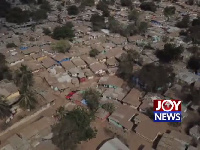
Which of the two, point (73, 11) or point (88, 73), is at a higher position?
point (73, 11)

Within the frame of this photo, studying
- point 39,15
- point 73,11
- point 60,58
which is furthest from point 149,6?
point 60,58

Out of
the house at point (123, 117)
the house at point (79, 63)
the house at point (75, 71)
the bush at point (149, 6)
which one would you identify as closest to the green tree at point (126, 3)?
the bush at point (149, 6)

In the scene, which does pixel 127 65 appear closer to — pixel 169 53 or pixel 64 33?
pixel 169 53

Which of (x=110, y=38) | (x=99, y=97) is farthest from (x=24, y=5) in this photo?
(x=99, y=97)

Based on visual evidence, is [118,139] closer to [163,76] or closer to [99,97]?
[99,97]

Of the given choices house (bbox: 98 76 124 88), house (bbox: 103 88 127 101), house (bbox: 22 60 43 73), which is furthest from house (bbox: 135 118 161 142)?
house (bbox: 22 60 43 73)
